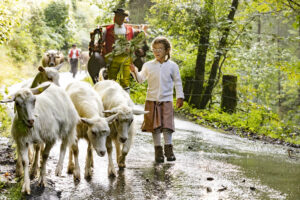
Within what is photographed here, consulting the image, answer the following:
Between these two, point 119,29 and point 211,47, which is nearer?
point 119,29

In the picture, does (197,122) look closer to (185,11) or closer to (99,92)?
(185,11)

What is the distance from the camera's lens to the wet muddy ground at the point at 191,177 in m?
5.32

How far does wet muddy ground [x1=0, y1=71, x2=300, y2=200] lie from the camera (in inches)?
210

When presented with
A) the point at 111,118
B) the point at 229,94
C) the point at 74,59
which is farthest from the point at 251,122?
the point at 74,59

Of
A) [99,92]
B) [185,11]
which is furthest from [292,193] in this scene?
[185,11]

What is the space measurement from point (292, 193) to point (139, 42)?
3.11m

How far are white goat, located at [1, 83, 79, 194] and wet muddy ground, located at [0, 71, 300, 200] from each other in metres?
0.51

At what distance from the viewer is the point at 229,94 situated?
49.9 feet

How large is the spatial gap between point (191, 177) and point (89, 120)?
1884mm

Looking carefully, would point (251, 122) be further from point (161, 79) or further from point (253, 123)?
point (161, 79)

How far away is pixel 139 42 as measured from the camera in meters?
5.98

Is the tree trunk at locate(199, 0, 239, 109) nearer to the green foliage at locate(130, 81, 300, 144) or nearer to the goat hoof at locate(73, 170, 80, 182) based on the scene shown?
the green foliage at locate(130, 81, 300, 144)

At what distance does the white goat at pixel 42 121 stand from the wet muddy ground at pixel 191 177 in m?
0.51

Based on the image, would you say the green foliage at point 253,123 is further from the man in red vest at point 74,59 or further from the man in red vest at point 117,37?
the man in red vest at point 74,59
